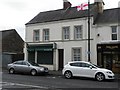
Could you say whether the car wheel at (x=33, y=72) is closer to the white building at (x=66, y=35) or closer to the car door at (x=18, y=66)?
the car door at (x=18, y=66)

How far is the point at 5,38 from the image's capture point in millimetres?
45469

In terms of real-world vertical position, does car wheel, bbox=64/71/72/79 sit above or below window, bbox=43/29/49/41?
below

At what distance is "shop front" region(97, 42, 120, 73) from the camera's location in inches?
900

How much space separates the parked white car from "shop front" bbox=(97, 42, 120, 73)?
528 centimetres

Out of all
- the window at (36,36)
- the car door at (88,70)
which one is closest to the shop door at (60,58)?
the window at (36,36)

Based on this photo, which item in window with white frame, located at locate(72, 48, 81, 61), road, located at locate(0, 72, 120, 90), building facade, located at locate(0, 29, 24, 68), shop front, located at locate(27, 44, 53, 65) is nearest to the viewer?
road, located at locate(0, 72, 120, 90)

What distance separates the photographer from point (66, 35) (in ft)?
87.1

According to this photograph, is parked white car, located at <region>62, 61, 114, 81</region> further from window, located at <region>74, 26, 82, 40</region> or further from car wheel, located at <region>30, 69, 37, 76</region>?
window, located at <region>74, 26, 82, 40</region>

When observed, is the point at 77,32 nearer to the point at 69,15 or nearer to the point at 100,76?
the point at 69,15

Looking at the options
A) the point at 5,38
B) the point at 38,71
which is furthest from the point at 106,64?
the point at 5,38

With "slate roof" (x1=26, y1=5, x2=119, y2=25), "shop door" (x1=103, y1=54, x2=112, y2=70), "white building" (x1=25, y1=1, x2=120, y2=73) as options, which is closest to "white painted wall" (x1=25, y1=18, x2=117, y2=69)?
"white building" (x1=25, y1=1, x2=120, y2=73)

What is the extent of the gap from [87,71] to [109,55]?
6.05 m

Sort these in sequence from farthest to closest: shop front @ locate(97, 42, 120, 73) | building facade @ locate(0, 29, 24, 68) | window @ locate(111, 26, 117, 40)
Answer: building facade @ locate(0, 29, 24, 68), window @ locate(111, 26, 117, 40), shop front @ locate(97, 42, 120, 73)

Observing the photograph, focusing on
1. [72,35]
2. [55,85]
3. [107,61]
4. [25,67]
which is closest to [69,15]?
[72,35]
